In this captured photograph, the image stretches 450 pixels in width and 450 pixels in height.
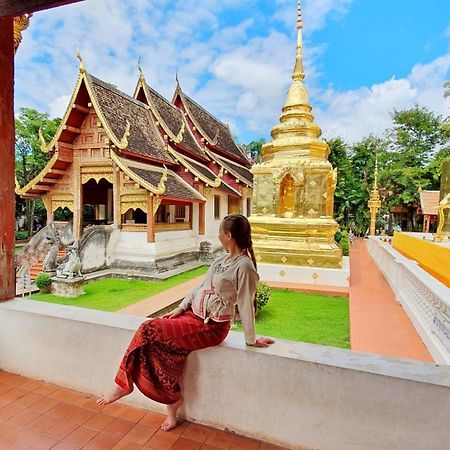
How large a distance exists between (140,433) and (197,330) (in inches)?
25.9

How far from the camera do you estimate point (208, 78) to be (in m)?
14.6

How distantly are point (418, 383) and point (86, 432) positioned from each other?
66.1 inches

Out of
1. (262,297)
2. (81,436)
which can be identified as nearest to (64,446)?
(81,436)

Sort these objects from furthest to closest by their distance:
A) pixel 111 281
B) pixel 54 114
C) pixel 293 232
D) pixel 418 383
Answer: pixel 54 114, pixel 111 281, pixel 293 232, pixel 418 383

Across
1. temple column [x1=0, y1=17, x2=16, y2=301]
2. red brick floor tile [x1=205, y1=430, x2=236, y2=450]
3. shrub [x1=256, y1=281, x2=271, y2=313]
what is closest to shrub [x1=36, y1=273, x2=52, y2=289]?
→ shrub [x1=256, y1=281, x2=271, y2=313]

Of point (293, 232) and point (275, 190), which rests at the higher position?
point (275, 190)

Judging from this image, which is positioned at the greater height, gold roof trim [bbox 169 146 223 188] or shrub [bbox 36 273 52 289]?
gold roof trim [bbox 169 146 223 188]

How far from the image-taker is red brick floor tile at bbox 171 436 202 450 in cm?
162

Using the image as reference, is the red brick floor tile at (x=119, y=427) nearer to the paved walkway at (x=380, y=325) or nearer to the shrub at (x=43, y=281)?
the paved walkway at (x=380, y=325)

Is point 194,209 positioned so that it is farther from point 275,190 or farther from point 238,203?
point 275,190

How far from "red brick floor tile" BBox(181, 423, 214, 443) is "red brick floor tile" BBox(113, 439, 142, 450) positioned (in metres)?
0.24

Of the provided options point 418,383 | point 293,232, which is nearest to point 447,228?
point 293,232

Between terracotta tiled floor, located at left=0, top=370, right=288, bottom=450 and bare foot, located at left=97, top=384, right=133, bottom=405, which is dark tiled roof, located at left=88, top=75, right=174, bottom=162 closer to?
terracotta tiled floor, located at left=0, top=370, right=288, bottom=450

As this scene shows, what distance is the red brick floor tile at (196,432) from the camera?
168 cm
